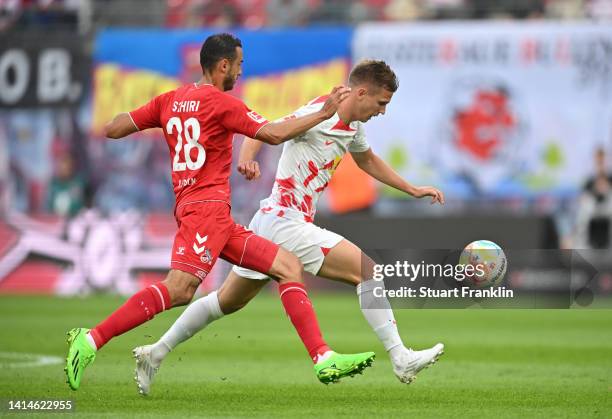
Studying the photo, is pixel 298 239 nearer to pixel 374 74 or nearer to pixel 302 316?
pixel 302 316

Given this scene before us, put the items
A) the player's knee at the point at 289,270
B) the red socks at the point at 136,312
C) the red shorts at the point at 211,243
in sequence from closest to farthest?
the red socks at the point at 136,312 → the red shorts at the point at 211,243 → the player's knee at the point at 289,270

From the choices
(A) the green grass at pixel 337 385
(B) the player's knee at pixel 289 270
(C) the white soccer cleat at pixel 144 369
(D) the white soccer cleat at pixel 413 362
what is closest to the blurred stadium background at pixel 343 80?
(A) the green grass at pixel 337 385

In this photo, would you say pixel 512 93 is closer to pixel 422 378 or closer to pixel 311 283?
pixel 311 283

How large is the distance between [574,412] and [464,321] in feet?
26.1

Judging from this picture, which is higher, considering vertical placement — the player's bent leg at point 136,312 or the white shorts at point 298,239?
the white shorts at point 298,239

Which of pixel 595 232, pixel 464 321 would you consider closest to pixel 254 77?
pixel 595 232

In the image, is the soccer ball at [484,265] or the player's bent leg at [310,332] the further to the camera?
the soccer ball at [484,265]

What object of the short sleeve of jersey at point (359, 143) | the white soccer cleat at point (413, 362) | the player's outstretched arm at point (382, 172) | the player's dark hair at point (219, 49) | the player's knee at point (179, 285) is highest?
the player's dark hair at point (219, 49)

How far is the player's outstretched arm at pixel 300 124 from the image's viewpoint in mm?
7316

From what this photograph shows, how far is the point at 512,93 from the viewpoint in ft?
72.8

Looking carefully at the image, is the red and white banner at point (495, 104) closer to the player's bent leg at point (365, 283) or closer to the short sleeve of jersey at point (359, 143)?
the short sleeve of jersey at point (359, 143)

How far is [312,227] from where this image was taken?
8.31 m

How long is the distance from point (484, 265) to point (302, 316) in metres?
1.47

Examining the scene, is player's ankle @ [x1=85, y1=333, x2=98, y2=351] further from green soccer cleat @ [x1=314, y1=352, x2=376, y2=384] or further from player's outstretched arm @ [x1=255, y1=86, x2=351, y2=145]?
player's outstretched arm @ [x1=255, y1=86, x2=351, y2=145]
